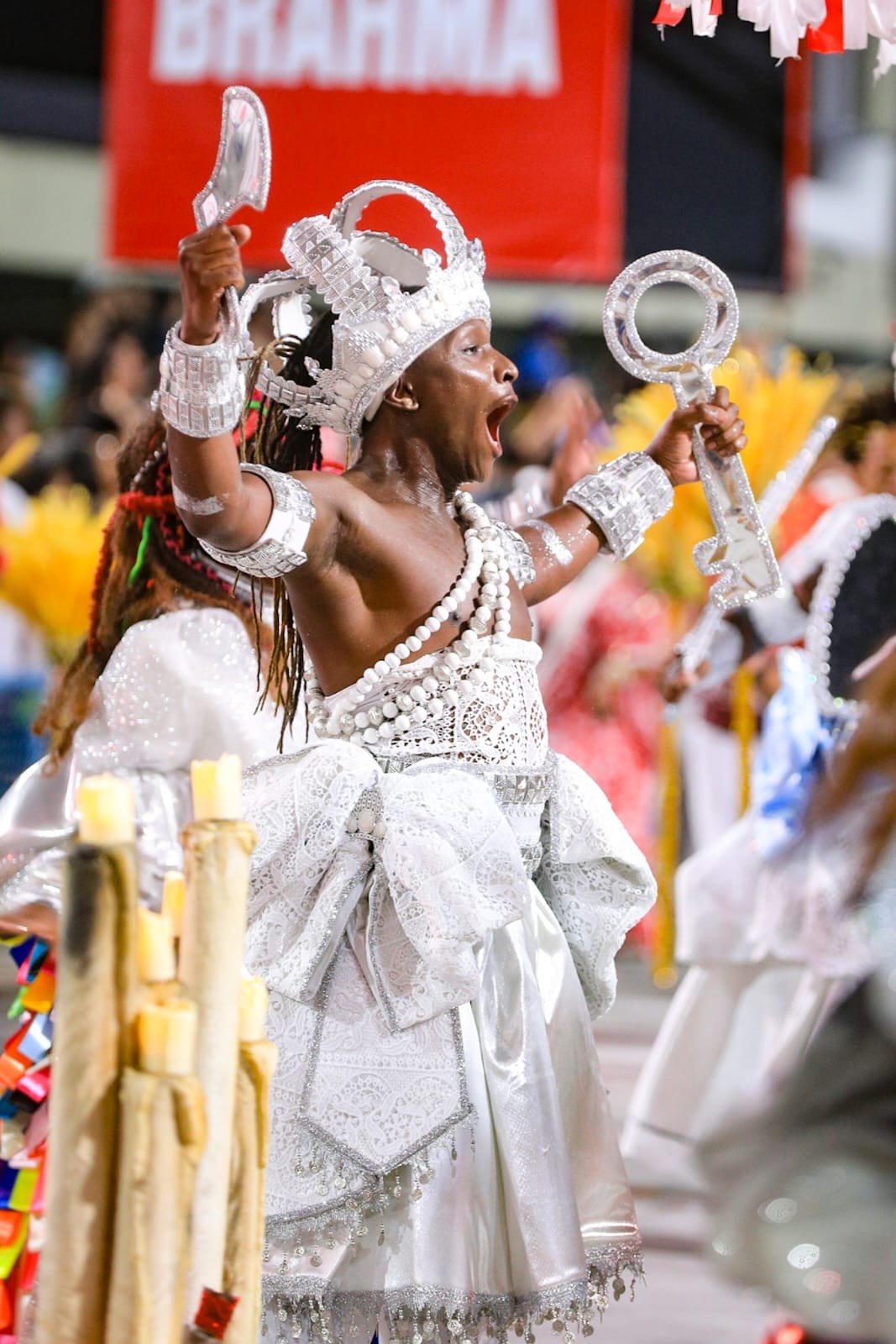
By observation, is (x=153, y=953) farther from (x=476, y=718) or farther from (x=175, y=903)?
(x=476, y=718)

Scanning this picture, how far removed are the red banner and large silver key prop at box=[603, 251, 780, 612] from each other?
6.14ft

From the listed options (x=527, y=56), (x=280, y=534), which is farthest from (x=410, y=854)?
(x=527, y=56)

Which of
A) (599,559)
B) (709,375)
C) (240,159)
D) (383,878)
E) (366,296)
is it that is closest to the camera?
(240,159)

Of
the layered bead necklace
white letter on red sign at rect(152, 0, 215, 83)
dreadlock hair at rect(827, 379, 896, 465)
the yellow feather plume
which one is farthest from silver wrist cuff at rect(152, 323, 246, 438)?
the yellow feather plume

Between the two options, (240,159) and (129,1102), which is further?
(240,159)

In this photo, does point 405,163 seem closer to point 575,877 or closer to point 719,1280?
point 575,877

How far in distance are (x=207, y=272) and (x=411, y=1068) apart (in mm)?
933

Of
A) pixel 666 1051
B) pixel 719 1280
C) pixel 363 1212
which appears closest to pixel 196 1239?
pixel 719 1280

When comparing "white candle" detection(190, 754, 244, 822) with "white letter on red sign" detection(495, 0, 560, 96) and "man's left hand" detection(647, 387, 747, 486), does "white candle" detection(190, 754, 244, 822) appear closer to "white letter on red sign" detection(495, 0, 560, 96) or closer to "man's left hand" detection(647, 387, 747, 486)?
"man's left hand" detection(647, 387, 747, 486)

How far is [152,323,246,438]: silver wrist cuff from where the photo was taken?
1978mm

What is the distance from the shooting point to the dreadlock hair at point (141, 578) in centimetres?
295

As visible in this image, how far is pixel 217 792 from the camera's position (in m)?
1.46

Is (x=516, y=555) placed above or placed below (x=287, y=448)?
below

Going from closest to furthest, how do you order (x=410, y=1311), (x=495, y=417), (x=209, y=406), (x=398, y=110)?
(x=209, y=406)
(x=410, y=1311)
(x=495, y=417)
(x=398, y=110)
